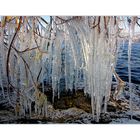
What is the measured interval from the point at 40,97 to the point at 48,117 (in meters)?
0.14

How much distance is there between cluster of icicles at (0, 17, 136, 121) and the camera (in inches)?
98.4

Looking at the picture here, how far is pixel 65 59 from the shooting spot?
2508 mm

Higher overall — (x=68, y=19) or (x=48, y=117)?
(x=68, y=19)

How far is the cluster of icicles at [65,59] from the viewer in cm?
250

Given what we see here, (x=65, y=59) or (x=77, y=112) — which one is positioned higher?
(x=65, y=59)

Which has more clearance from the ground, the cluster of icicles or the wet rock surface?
the cluster of icicles

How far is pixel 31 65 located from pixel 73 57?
0.89ft

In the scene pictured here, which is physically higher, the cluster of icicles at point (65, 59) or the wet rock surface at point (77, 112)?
the cluster of icicles at point (65, 59)
